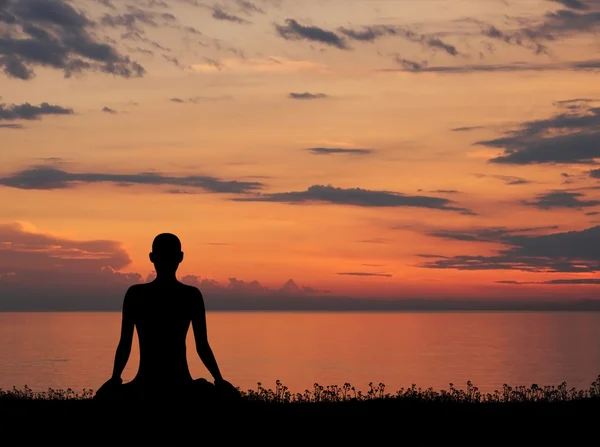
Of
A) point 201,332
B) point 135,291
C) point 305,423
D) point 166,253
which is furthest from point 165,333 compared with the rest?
point 305,423

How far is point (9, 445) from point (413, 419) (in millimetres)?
7319

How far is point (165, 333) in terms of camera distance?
43.9ft

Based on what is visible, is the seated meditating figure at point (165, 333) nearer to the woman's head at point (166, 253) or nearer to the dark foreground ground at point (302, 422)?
the woman's head at point (166, 253)

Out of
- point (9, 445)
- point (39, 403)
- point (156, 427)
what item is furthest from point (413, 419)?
point (39, 403)

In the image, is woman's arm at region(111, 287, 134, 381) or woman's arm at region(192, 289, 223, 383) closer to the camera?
woman's arm at region(111, 287, 134, 381)

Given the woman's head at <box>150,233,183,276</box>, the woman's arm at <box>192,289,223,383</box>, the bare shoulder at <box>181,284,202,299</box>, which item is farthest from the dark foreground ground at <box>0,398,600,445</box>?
the woman's head at <box>150,233,183,276</box>

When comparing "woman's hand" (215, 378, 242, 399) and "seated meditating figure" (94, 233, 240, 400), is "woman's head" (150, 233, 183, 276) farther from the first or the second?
"woman's hand" (215, 378, 242, 399)

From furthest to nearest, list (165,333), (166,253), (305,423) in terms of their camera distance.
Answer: (305,423)
(165,333)
(166,253)

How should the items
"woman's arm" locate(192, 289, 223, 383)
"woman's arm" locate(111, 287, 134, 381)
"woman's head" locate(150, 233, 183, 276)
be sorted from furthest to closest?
"woman's arm" locate(192, 289, 223, 383) → "woman's arm" locate(111, 287, 134, 381) → "woman's head" locate(150, 233, 183, 276)

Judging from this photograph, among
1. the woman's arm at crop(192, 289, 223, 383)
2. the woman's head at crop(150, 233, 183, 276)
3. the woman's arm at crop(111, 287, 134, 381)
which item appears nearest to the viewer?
the woman's head at crop(150, 233, 183, 276)

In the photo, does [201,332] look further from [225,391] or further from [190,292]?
[225,391]

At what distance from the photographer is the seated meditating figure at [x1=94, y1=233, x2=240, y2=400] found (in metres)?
13.1

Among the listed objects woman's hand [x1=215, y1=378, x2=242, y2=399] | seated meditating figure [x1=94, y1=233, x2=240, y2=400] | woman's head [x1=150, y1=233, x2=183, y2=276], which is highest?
woman's head [x1=150, y1=233, x2=183, y2=276]

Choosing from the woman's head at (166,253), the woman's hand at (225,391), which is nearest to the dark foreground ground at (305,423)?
the woman's hand at (225,391)
